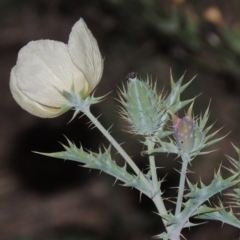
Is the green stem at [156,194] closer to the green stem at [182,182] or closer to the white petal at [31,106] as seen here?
the green stem at [182,182]

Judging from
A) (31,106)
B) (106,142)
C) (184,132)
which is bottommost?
(106,142)

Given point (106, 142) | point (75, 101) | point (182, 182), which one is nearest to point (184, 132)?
point (182, 182)

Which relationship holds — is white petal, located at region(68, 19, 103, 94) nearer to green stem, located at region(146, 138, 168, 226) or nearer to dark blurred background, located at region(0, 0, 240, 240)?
green stem, located at region(146, 138, 168, 226)

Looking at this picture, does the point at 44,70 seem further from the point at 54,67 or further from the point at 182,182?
the point at 182,182

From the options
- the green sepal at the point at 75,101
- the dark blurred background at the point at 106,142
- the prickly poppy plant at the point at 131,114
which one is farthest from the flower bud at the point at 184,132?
the dark blurred background at the point at 106,142

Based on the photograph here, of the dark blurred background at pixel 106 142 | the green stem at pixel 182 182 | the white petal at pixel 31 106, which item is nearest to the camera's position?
the green stem at pixel 182 182

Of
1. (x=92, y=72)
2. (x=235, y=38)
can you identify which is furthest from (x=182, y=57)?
(x=92, y=72)
